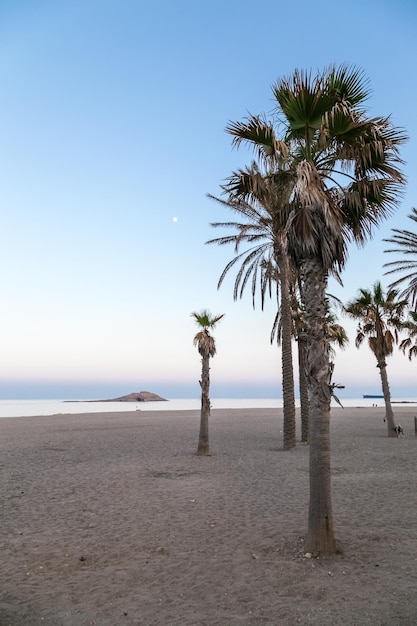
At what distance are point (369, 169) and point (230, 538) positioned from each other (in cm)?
821

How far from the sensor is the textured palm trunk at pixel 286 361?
75.4 ft

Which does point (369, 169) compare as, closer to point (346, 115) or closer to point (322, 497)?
point (346, 115)

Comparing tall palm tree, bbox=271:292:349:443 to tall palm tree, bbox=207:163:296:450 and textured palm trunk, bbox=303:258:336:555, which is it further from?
textured palm trunk, bbox=303:258:336:555

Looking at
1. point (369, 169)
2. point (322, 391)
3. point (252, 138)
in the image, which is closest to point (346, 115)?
point (369, 169)

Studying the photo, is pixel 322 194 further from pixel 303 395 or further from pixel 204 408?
pixel 303 395

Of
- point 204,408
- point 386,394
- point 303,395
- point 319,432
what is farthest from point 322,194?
point 386,394

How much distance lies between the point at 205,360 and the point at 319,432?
47.6 feet

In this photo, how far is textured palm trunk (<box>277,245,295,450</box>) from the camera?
75.4 feet

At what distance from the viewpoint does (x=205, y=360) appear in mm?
22188

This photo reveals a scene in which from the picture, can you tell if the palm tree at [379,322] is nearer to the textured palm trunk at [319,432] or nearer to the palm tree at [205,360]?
the palm tree at [205,360]

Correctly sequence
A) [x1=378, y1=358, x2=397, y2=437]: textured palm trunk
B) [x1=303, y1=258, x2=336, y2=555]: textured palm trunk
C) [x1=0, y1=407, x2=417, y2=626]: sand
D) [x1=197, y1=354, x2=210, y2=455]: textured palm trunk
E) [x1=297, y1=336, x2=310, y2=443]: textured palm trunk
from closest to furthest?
[x1=0, y1=407, x2=417, y2=626]: sand < [x1=303, y1=258, x2=336, y2=555]: textured palm trunk < [x1=197, y1=354, x2=210, y2=455]: textured palm trunk < [x1=297, y1=336, x2=310, y2=443]: textured palm trunk < [x1=378, y1=358, x2=397, y2=437]: textured palm trunk

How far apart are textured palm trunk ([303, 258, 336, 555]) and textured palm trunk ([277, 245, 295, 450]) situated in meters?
15.0

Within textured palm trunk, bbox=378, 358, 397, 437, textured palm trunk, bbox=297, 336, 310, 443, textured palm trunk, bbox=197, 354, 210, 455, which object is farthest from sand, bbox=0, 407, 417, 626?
textured palm trunk, bbox=378, 358, 397, 437

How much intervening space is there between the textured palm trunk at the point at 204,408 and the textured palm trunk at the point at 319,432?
12.9m
